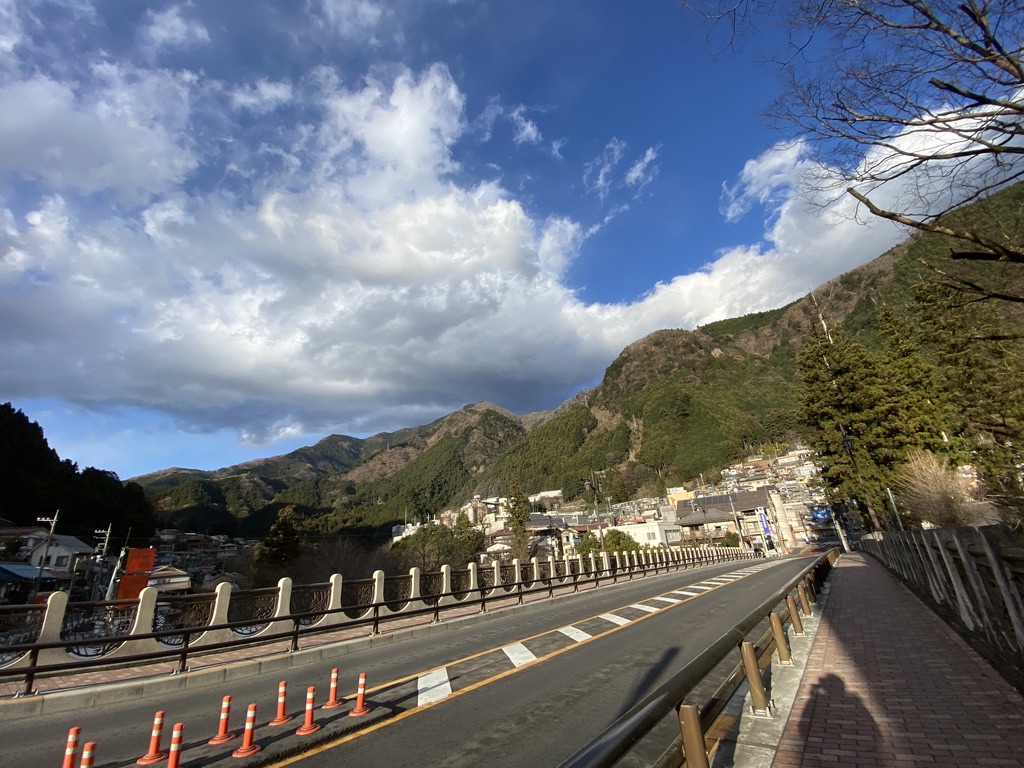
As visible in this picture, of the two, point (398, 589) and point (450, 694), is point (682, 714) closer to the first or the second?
point (450, 694)

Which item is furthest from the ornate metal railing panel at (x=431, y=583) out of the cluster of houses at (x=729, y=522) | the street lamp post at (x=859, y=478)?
the cluster of houses at (x=729, y=522)

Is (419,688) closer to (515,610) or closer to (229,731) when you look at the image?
(229,731)

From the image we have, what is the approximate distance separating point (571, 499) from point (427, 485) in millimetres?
74163

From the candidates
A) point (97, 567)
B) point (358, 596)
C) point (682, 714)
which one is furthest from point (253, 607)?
point (97, 567)

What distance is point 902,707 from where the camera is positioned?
15.4 feet

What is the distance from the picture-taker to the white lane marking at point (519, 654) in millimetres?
8383

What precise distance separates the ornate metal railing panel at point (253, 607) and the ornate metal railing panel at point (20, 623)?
10.9 feet

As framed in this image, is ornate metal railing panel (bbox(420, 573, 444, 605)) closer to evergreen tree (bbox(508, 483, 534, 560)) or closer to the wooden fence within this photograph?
A: the wooden fence

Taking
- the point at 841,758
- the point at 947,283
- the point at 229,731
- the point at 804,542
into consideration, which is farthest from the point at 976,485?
the point at 804,542

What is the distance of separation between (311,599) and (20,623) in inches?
262

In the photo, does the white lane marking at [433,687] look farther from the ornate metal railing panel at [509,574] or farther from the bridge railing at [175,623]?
the ornate metal railing panel at [509,574]

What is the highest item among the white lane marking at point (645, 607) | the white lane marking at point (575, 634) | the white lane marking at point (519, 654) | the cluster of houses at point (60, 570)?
the cluster of houses at point (60, 570)

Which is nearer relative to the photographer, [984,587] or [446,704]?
[446,704]

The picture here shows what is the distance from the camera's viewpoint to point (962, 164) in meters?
4.86
